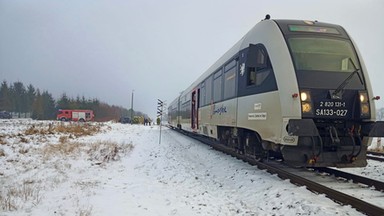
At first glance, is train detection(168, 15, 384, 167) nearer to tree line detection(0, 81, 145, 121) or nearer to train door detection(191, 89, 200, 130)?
train door detection(191, 89, 200, 130)

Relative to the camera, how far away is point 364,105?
707 centimetres

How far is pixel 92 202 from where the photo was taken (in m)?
5.59

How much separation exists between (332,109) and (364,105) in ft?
2.41

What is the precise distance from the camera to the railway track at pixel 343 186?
191 inches

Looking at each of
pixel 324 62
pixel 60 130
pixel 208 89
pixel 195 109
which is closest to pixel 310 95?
pixel 324 62

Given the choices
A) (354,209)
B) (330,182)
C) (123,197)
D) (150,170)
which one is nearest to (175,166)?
(150,170)

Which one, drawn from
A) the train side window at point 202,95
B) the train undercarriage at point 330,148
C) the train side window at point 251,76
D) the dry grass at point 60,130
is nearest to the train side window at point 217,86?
the train side window at point 202,95

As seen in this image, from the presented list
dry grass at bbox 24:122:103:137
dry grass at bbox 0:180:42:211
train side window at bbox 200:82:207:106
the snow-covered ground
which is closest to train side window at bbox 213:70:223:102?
train side window at bbox 200:82:207:106

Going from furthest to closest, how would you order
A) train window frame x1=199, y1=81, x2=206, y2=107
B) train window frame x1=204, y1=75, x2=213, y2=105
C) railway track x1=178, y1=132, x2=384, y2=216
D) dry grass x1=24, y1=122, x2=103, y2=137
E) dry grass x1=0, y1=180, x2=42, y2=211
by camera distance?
dry grass x1=24, y1=122, x2=103, y2=137 < train window frame x1=199, y1=81, x2=206, y2=107 < train window frame x1=204, y1=75, x2=213, y2=105 < dry grass x1=0, y1=180, x2=42, y2=211 < railway track x1=178, y1=132, x2=384, y2=216

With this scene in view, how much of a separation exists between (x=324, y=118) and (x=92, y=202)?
197 inches

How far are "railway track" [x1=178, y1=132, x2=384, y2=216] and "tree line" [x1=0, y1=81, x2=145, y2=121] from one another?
95.1m

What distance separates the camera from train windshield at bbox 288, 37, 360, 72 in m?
7.31

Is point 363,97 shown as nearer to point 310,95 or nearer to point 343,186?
point 310,95

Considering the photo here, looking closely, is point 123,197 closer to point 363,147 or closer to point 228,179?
point 228,179
